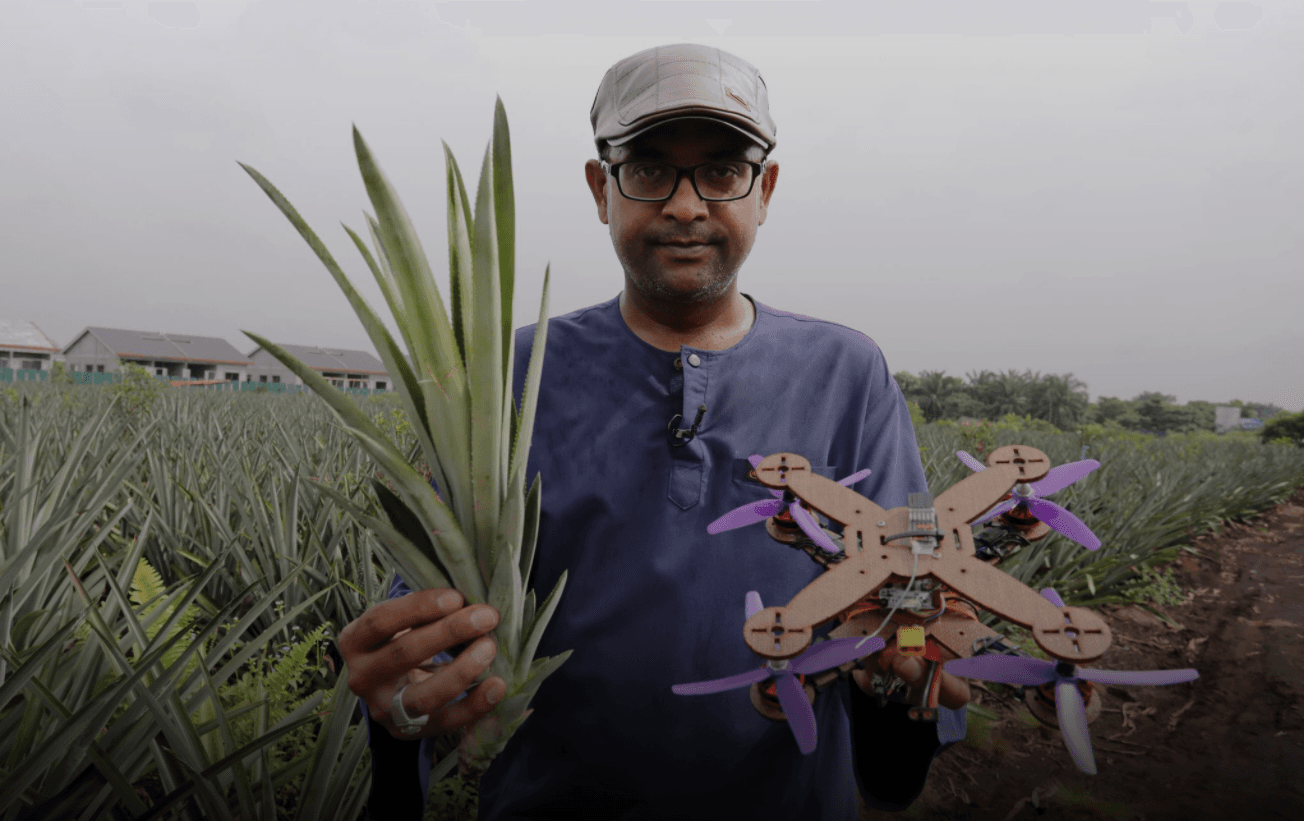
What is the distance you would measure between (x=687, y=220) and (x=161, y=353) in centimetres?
5415

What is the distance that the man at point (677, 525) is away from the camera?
42.3 inches

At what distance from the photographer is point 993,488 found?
2.18 ft

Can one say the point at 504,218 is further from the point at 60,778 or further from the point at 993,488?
the point at 60,778

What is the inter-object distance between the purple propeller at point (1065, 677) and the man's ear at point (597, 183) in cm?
111

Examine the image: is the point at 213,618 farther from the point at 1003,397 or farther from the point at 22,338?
the point at 22,338

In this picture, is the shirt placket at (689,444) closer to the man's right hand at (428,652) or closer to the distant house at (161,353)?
the man's right hand at (428,652)

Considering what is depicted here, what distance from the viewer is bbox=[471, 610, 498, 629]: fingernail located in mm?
611

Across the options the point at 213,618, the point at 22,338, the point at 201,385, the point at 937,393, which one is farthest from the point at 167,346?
the point at 213,618

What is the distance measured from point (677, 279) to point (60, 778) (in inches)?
54.0

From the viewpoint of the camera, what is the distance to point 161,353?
4300cm

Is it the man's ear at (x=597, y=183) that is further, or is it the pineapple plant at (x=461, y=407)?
the man's ear at (x=597, y=183)

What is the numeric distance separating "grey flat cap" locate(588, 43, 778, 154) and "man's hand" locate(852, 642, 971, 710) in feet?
2.82

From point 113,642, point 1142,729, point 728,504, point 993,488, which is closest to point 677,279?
point 728,504

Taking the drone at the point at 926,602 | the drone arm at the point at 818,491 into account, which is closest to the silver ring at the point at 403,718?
the drone at the point at 926,602
